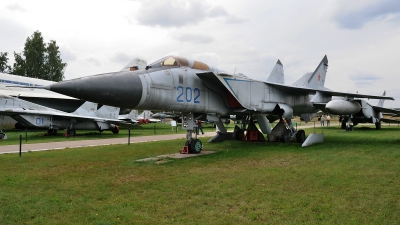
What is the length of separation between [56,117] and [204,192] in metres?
18.6

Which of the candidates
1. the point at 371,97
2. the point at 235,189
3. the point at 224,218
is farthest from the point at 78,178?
the point at 371,97

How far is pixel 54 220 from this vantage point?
3855 mm

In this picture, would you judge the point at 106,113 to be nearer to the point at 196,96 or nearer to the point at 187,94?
the point at 196,96

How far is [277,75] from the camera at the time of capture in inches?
623

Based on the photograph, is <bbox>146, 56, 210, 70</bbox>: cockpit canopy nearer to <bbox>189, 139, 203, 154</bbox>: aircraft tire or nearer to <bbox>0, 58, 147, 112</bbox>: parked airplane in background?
<bbox>189, 139, 203, 154</bbox>: aircraft tire

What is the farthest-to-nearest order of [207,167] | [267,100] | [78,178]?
[267,100] < [207,167] < [78,178]

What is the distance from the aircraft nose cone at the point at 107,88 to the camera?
22.4 feet

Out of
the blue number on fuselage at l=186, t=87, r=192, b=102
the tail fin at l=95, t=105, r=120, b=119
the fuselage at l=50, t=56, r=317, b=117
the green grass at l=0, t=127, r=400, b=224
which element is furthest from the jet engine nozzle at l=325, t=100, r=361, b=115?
the tail fin at l=95, t=105, r=120, b=119

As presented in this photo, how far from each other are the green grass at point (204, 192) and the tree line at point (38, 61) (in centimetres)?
4380

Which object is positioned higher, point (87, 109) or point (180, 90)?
point (180, 90)

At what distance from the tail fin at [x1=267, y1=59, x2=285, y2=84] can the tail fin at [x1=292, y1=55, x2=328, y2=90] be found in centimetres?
102

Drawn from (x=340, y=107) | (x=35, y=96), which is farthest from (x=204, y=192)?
(x=35, y=96)

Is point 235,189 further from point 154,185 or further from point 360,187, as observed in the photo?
point 360,187

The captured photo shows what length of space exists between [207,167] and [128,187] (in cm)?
245
